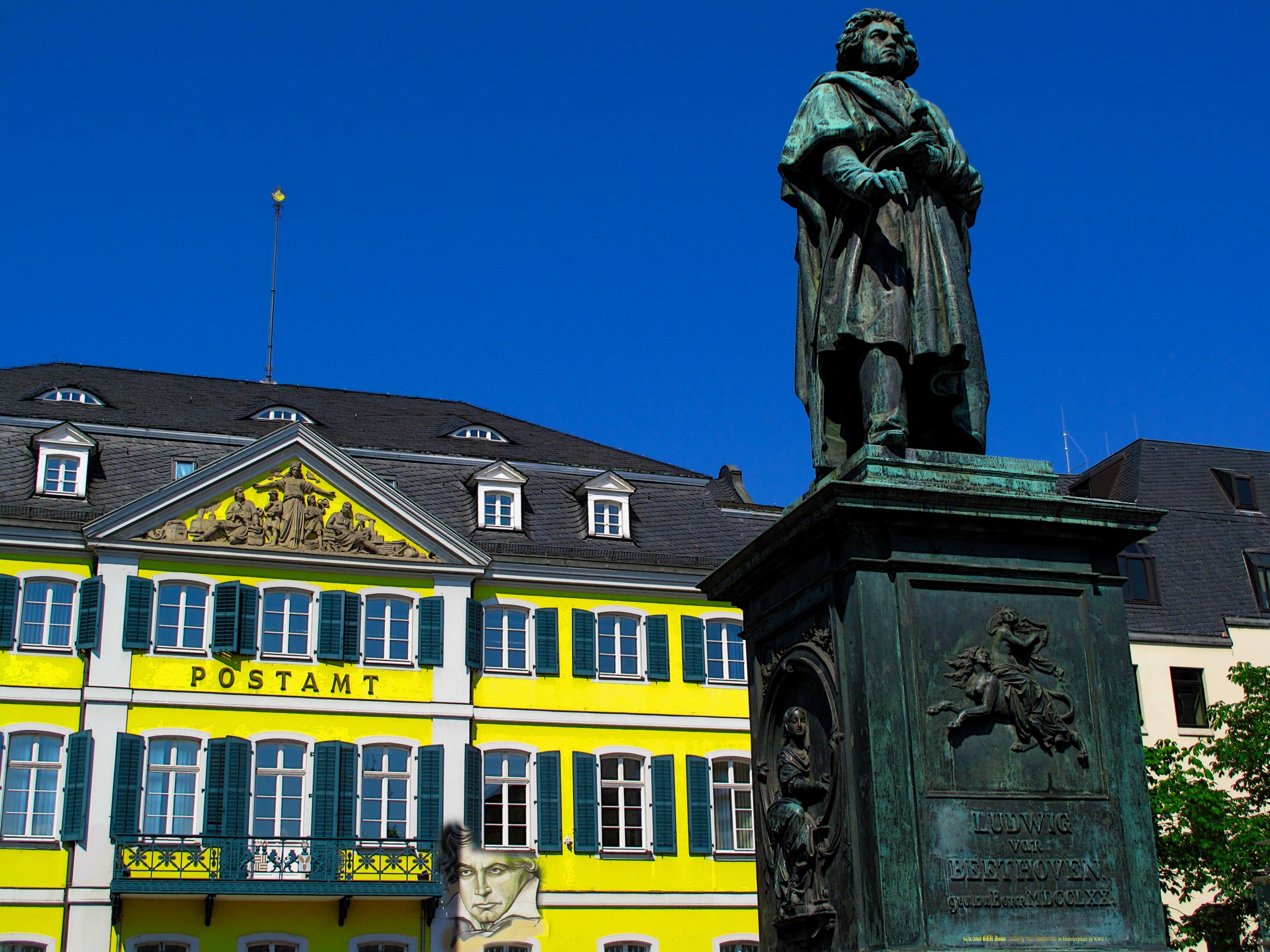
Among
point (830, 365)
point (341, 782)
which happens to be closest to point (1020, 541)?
point (830, 365)

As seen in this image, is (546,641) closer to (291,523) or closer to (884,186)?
(291,523)

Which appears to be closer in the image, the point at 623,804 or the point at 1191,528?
the point at 623,804

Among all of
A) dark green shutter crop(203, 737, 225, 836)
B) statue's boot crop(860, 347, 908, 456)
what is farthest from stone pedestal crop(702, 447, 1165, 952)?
dark green shutter crop(203, 737, 225, 836)

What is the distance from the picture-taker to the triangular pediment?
27.0m

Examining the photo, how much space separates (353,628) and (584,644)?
14.6ft

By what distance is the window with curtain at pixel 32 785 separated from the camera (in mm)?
24984

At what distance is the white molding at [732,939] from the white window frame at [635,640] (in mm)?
4982

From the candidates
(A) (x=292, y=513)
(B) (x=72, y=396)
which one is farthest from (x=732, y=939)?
(B) (x=72, y=396)

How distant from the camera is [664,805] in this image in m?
28.4

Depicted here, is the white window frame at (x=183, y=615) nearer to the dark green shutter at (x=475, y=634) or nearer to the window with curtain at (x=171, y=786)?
the window with curtain at (x=171, y=786)

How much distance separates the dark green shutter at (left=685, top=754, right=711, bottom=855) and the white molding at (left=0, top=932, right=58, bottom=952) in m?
11.2

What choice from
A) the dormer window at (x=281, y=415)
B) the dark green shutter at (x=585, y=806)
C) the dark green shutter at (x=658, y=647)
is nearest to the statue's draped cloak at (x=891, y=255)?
the dark green shutter at (x=585, y=806)

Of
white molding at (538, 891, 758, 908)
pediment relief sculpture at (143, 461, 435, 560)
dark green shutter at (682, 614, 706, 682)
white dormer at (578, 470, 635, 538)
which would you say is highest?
white dormer at (578, 470, 635, 538)

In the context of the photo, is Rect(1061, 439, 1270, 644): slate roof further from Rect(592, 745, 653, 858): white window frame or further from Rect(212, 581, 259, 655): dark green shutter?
Rect(212, 581, 259, 655): dark green shutter
